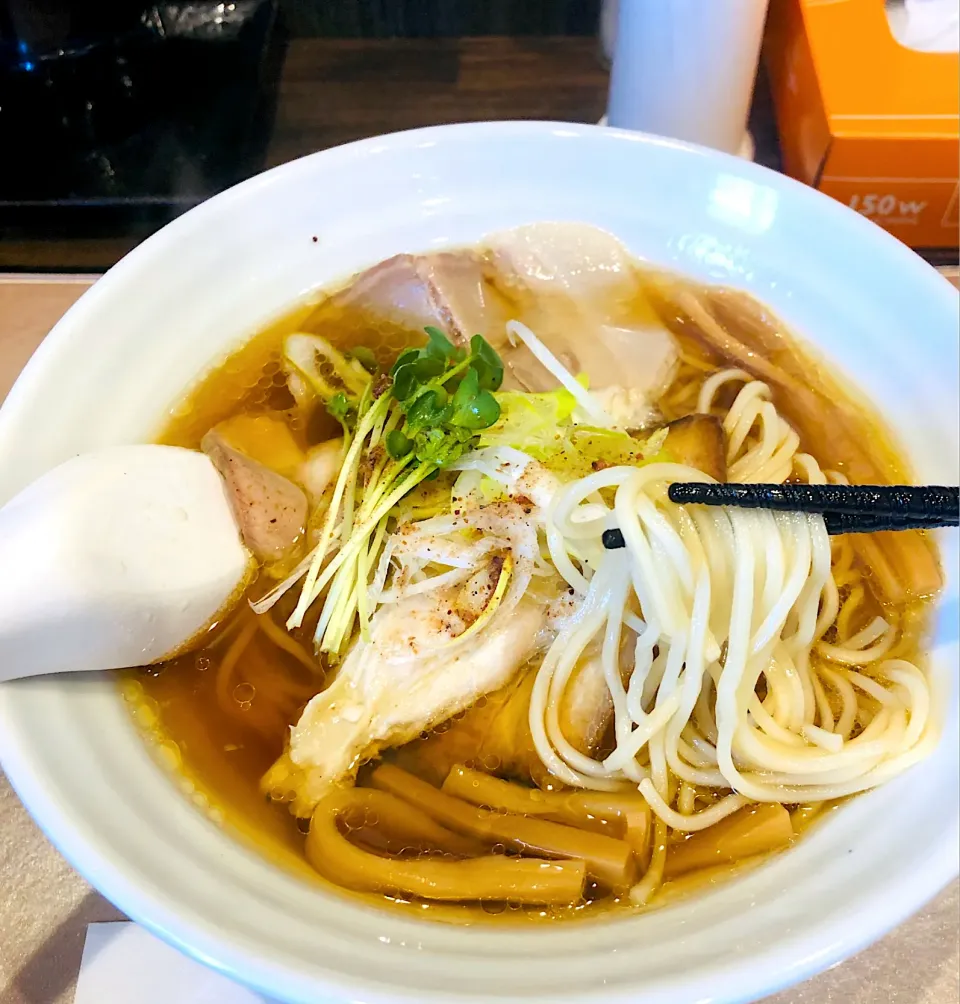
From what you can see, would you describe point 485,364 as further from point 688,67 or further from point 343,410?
point 688,67

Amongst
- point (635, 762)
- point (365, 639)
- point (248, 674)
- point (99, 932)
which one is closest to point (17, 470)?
point (248, 674)

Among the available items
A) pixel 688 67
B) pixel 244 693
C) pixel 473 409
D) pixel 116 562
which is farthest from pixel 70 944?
pixel 688 67

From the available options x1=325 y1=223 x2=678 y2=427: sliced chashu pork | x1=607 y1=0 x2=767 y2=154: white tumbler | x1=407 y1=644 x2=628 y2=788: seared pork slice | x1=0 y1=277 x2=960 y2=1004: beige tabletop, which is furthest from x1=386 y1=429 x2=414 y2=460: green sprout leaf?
x1=607 y1=0 x2=767 y2=154: white tumbler

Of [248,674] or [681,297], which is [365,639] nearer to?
[248,674]

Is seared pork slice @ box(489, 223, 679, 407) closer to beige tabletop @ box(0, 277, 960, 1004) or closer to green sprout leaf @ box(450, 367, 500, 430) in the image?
green sprout leaf @ box(450, 367, 500, 430)

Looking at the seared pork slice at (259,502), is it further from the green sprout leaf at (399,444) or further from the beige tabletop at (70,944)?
the beige tabletop at (70,944)

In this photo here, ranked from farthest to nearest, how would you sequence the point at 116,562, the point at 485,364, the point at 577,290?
the point at 577,290 < the point at 485,364 < the point at 116,562
